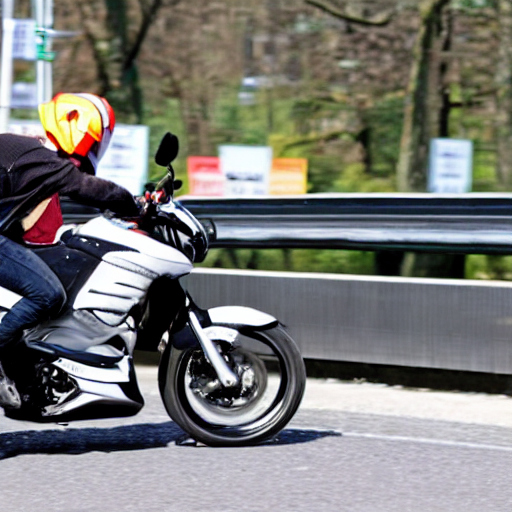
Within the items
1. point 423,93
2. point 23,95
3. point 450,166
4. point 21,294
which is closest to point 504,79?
point 423,93

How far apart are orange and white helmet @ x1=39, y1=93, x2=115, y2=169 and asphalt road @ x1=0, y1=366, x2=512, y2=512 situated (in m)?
1.37

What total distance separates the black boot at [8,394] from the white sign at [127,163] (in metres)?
4.21

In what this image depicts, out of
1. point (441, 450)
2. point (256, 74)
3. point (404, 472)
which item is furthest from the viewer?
point (256, 74)

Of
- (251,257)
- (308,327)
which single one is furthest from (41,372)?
(251,257)

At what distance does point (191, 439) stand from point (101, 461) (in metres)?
0.59

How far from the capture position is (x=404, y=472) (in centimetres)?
555

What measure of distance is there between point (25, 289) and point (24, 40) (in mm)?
4568

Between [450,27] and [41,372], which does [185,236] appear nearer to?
[41,372]

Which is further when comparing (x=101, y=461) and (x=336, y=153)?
(x=336, y=153)

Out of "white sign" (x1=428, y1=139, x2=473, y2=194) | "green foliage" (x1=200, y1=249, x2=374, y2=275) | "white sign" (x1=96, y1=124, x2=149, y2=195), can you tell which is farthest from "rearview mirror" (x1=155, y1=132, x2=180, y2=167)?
"white sign" (x1=96, y1=124, x2=149, y2=195)

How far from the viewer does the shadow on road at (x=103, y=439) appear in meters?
5.96

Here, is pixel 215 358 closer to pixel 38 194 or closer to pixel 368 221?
pixel 38 194

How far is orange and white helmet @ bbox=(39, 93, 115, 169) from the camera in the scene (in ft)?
18.4

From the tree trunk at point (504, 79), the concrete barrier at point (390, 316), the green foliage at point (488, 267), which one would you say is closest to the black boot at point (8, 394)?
the concrete barrier at point (390, 316)
